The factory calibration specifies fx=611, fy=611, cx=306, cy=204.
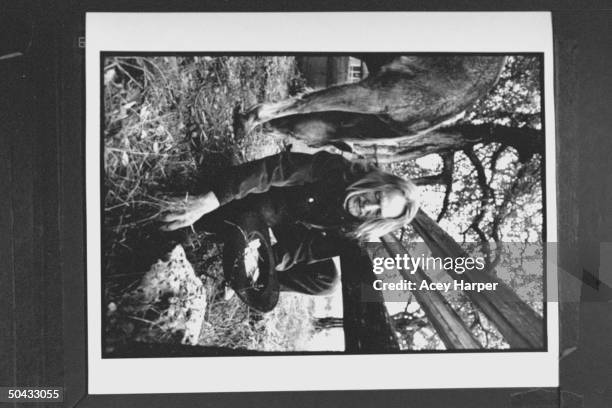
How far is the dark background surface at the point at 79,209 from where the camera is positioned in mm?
2021

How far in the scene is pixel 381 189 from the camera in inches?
79.9

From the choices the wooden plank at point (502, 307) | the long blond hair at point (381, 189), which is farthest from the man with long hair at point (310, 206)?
the wooden plank at point (502, 307)

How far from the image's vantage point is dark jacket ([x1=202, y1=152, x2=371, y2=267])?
202cm

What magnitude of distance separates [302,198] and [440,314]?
603 mm

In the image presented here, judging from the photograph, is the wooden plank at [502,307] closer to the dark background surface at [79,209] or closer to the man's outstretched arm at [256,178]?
the dark background surface at [79,209]

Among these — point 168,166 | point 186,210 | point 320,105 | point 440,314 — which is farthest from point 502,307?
point 168,166

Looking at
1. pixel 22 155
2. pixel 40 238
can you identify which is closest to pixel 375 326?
pixel 40 238

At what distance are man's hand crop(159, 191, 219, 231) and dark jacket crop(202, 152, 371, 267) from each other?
0.10m

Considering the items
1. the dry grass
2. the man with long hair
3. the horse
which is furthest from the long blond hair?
the dry grass

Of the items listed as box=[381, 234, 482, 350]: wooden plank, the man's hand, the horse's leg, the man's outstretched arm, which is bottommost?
box=[381, 234, 482, 350]: wooden plank

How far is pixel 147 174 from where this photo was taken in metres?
2.01

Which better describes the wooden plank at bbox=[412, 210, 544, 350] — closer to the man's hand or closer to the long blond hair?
the long blond hair

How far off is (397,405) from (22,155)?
1.50 m

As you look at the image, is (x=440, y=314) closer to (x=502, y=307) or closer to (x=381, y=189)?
(x=502, y=307)
